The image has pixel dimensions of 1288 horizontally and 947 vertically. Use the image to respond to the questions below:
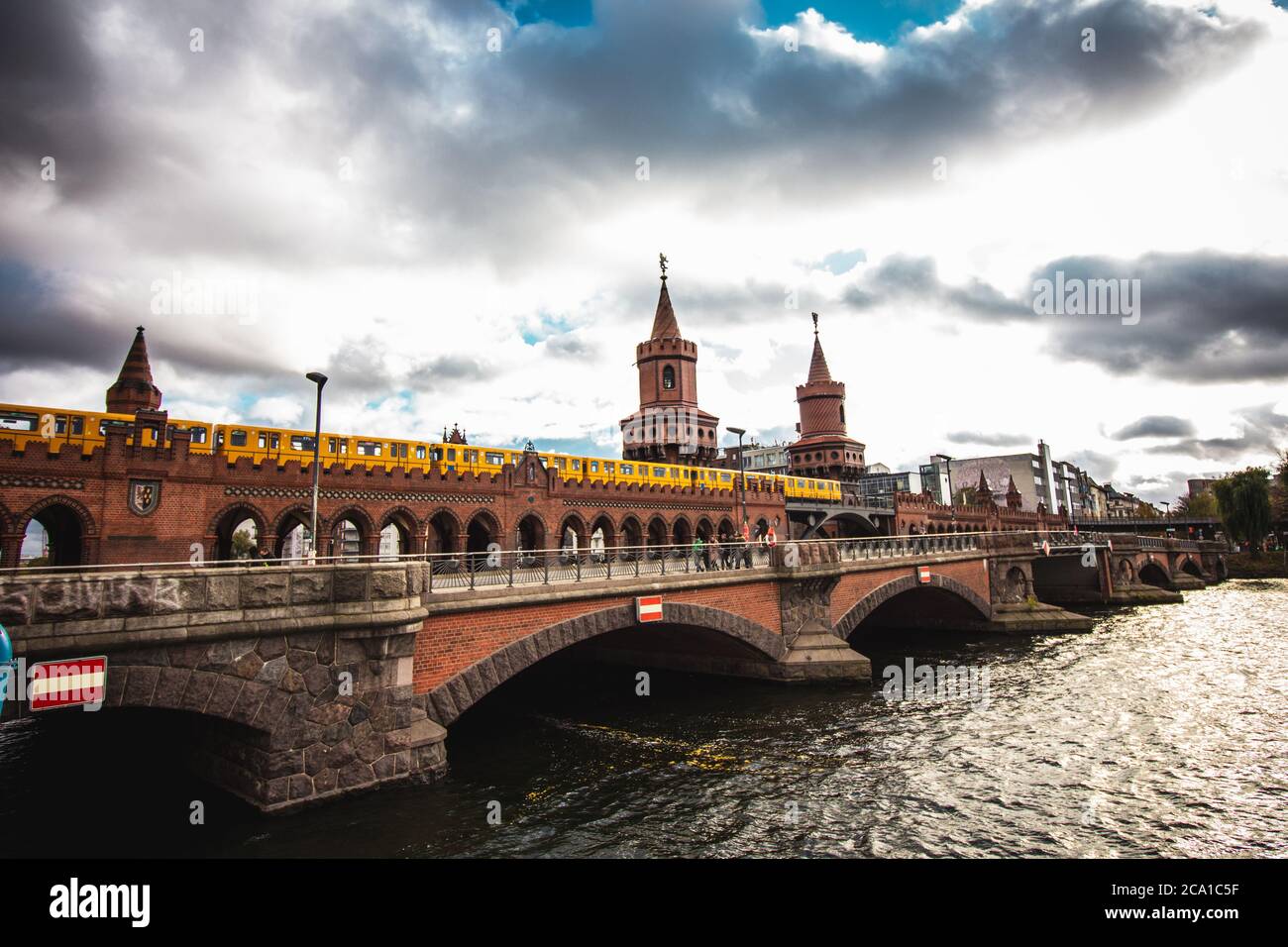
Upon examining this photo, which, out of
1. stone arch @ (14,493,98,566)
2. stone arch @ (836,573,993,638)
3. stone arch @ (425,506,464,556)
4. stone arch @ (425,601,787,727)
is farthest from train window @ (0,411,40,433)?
stone arch @ (836,573,993,638)

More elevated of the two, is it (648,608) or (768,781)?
(648,608)

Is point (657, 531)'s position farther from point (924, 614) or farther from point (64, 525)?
point (64, 525)

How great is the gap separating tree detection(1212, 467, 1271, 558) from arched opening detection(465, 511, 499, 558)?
88.9 meters

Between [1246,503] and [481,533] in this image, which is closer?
[481,533]

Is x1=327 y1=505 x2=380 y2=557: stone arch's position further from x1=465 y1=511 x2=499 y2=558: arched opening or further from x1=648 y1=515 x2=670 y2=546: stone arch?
x1=648 y1=515 x2=670 y2=546: stone arch

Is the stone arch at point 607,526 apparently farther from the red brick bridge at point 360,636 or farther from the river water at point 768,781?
the river water at point 768,781

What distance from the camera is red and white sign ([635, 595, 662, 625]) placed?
1744 centimetres

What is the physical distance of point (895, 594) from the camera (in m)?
30.2

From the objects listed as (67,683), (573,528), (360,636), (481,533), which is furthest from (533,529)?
(67,683)

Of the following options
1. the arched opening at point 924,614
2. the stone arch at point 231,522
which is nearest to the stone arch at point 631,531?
the arched opening at point 924,614

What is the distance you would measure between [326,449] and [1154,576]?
242ft
